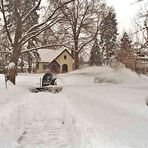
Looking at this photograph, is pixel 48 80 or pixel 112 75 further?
pixel 112 75

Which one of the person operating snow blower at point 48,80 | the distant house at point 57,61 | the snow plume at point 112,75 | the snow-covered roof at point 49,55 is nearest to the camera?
the person operating snow blower at point 48,80

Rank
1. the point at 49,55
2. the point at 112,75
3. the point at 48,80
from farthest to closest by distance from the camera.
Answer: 1. the point at 49,55
2. the point at 112,75
3. the point at 48,80

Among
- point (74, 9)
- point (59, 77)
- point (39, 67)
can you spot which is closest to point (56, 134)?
point (59, 77)

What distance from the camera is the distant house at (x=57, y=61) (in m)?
69.4

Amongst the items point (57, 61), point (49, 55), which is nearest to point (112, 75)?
point (57, 61)

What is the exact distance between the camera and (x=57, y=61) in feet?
231

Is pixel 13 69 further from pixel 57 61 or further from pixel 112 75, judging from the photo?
pixel 57 61

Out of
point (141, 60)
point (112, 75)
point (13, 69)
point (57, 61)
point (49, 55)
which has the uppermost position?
point (49, 55)

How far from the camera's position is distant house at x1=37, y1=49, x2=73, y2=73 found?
6944cm

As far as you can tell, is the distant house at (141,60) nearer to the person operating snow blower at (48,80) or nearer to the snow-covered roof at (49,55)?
the person operating snow blower at (48,80)

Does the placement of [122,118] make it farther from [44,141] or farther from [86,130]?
[44,141]

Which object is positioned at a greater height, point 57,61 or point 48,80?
point 57,61

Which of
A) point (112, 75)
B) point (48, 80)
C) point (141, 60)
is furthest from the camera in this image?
point (112, 75)

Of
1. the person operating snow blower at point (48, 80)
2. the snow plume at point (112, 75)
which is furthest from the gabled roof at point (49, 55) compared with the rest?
the person operating snow blower at point (48, 80)
